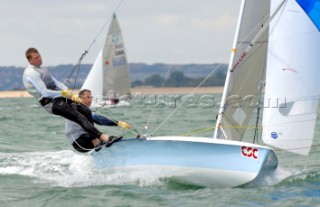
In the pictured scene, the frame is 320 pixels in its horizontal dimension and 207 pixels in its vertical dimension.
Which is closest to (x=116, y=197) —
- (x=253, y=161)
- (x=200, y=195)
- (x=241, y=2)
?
(x=200, y=195)

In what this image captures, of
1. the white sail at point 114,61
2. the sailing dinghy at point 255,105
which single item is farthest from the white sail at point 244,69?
the white sail at point 114,61

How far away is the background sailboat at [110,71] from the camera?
30656mm

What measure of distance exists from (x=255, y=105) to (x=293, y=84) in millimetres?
1020

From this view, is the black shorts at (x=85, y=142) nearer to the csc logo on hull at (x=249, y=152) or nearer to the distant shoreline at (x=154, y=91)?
the csc logo on hull at (x=249, y=152)

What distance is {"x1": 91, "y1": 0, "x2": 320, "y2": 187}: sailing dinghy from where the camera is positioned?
7402 mm

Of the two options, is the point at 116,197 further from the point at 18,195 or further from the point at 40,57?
the point at 40,57

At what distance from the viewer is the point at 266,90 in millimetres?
8195

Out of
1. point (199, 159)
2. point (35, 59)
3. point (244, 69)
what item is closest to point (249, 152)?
point (199, 159)

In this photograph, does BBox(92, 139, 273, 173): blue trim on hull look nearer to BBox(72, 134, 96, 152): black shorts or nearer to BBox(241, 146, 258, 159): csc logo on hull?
BBox(241, 146, 258, 159): csc logo on hull

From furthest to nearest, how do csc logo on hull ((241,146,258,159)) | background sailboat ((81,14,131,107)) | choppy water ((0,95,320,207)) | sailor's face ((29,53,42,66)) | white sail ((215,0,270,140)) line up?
background sailboat ((81,14,131,107)) < white sail ((215,0,270,140)) < sailor's face ((29,53,42,66)) < csc logo on hull ((241,146,258,159)) < choppy water ((0,95,320,207))

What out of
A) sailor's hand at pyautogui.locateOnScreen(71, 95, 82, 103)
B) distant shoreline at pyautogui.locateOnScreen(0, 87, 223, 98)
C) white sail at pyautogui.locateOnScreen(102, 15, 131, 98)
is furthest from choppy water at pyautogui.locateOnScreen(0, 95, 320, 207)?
distant shoreline at pyautogui.locateOnScreen(0, 87, 223, 98)

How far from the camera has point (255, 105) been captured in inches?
354

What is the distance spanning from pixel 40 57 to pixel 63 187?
1.53 meters

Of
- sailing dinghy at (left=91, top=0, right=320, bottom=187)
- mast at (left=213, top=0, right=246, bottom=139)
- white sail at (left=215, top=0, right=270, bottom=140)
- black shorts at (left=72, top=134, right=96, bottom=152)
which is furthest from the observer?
white sail at (left=215, top=0, right=270, bottom=140)
